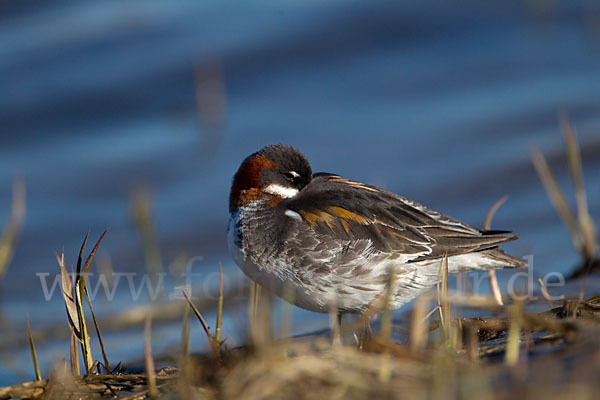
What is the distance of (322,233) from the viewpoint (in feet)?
17.0

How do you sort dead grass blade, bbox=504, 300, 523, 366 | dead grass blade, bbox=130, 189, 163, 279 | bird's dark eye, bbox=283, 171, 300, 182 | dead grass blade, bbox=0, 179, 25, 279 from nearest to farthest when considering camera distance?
dead grass blade, bbox=504, 300, 523, 366 < bird's dark eye, bbox=283, 171, 300, 182 < dead grass blade, bbox=0, 179, 25, 279 < dead grass blade, bbox=130, 189, 163, 279

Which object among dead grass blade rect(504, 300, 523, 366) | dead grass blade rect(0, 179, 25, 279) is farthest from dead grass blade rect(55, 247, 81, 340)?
dead grass blade rect(504, 300, 523, 366)

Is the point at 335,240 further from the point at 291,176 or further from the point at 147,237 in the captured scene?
the point at 147,237

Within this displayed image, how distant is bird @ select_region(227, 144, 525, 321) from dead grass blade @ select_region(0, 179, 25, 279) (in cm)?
160

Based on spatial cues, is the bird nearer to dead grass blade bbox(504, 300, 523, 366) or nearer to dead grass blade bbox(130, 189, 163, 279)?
dead grass blade bbox(504, 300, 523, 366)

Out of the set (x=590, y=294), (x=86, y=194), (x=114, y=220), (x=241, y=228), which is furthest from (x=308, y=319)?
(x=86, y=194)

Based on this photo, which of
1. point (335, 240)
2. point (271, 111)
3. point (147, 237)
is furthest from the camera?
point (271, 111)

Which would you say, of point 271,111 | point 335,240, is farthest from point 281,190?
point 271,111

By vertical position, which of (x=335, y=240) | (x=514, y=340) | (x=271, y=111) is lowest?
(x=514, y=340)

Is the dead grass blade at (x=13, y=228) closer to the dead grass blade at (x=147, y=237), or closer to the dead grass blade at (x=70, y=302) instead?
the dead grass blade at (x=147, y=237)

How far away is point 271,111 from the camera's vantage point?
9977mm

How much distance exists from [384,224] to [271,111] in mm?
4926

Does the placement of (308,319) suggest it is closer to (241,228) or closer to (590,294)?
(241,228)

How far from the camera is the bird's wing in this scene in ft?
17.2
